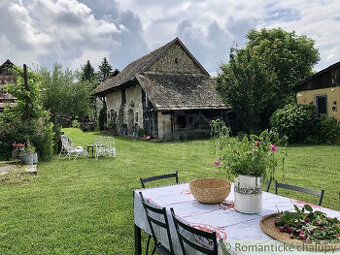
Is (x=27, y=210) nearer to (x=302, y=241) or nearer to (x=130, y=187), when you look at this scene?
(x=130, y=187)

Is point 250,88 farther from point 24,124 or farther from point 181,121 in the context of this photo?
point 24,124

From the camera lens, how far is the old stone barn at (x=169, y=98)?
18.6 m

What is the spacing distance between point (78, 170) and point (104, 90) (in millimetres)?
17114

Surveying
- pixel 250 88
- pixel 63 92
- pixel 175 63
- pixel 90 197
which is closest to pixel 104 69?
pixel 63 92

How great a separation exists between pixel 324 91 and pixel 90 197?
13950 millimetres

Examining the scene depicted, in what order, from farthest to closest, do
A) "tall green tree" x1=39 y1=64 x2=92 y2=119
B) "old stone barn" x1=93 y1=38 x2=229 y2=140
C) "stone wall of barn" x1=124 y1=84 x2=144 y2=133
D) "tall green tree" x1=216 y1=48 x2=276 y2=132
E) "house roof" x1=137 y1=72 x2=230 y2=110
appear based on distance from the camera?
"tall green tree" x1=39 y1=64 x2=92 y2=119 < "stone wall of barn" x1=124 y1=84 x2=144 y2=133 < "old stone barn" x1=93 y1=38 x2=229 y2=140 < "house roof" x1=137 y1=72 x2=230 y2=110 < "tall green tree" x1=216 y1=48 x2=276 y2=132

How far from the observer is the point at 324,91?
1498 centimetres

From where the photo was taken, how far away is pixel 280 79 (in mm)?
24062

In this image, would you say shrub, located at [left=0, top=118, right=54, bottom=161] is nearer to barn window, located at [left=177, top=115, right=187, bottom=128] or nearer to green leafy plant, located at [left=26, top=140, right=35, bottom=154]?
green leafy plant, located at [left=26, top=140, right=35, bottom=154]

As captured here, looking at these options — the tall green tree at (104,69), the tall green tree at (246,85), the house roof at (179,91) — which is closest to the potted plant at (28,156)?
the house roof at (179,91)

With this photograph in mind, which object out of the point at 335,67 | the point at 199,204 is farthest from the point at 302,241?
the point at 335,67

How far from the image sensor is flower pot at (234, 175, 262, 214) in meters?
2.54

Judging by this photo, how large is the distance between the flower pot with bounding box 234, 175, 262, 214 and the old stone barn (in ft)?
47.9

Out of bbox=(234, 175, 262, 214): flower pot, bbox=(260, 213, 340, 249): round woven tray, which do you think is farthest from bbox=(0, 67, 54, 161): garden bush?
bbox=(260, 213, 340, 249): round woven tray
